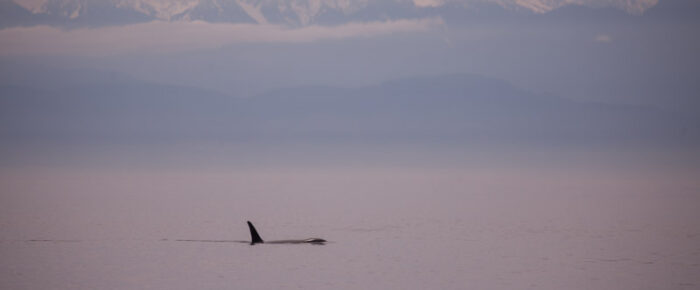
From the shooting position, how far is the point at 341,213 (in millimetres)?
73250

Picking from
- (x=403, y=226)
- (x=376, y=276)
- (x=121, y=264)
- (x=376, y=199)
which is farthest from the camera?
(x=376, y=199)

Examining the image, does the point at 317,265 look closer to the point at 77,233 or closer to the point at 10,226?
the point at 77,233

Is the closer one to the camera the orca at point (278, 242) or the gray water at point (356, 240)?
the gray water at point (356, 240)

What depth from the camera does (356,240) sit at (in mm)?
53406

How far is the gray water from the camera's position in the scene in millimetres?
40375

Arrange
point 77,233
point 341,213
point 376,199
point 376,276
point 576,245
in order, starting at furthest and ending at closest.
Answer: point 376,199, point 341,213, point 77,233, point 576,245, point 376,276

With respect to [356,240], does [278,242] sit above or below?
below

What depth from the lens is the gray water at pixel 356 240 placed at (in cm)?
4038

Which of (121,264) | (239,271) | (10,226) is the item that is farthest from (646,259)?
(10,226)

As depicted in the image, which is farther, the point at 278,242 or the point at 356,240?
the point at 356,240

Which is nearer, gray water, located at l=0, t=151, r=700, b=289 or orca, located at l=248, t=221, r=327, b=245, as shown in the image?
gray water, located at l=0, t=151, r=700, b=289

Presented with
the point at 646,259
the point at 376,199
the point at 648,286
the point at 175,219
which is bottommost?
the point at 648,286

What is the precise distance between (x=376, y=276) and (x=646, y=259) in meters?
12.5

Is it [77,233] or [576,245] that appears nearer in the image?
[576,245]
